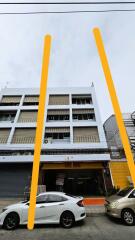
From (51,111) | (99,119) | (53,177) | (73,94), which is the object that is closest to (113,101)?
(53,177)

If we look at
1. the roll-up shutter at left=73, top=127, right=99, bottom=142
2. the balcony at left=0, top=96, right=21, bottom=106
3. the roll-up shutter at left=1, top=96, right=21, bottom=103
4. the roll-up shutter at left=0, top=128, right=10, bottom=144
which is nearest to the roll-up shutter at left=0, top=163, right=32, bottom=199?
the roll-up shutter at left=0, top=128, right=10, bottom=144

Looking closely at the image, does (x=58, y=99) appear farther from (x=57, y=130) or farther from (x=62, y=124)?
(x=57, y=130)

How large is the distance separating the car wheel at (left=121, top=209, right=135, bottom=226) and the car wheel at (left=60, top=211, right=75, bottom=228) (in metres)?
2.29

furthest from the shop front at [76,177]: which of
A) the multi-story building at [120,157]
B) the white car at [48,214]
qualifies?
the white car at [48,214]

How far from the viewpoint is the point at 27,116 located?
20.2m

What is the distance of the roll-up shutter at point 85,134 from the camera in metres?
17.8

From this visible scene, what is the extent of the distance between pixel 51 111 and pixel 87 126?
16.6 ft

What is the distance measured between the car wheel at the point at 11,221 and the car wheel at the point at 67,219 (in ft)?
6.14

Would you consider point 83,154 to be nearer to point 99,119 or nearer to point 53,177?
point 53,177

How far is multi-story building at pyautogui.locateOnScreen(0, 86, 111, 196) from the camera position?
15.4 m

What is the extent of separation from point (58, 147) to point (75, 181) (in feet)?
12.3

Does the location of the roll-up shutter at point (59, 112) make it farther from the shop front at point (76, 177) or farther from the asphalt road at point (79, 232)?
the asphalt road at point (79, 232)

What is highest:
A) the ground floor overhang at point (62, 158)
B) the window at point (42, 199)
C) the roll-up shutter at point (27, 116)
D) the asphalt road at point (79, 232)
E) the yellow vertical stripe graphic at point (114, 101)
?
the roll-up shutter at point (27, 116)

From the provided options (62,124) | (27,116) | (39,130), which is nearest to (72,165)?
(62,124)
